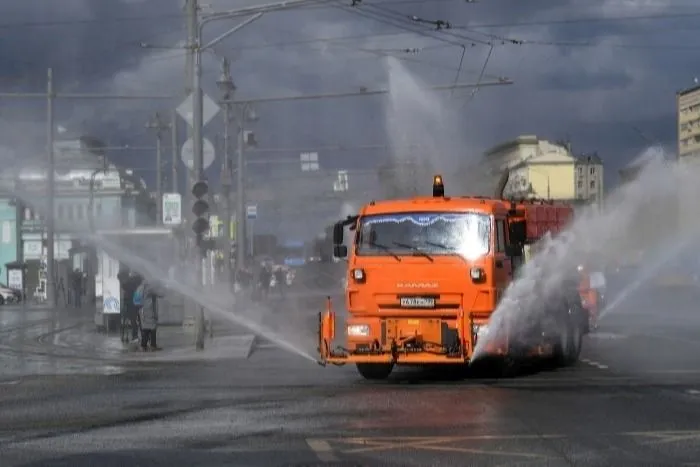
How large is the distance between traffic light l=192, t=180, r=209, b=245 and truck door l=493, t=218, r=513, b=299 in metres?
9.14

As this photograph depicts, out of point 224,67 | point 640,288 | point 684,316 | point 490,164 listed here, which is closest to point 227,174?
point 224,67

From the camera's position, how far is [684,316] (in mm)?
43656

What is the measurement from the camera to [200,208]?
27.9 meters

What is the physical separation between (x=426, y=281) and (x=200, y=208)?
9.39 meters

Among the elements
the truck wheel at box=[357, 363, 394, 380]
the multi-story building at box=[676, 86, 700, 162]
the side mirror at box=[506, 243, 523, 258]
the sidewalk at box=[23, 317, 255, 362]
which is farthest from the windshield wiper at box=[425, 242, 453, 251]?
the multi-story building at box=[676, 86, 700, 162]

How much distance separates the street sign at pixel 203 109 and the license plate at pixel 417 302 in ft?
34.4

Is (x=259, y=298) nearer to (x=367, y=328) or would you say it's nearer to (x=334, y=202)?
(x=334, y=202)

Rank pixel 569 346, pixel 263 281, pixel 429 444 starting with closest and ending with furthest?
pixel 429 444 < pixel 569 346 < pixel 263 281

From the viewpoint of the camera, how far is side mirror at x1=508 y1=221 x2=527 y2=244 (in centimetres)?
2044

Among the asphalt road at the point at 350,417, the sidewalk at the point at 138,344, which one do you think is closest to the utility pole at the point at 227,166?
Answer: the sidewalk at the point at 138,344

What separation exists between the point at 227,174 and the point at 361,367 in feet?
90.1

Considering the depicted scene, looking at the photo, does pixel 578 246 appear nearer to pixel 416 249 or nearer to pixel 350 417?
pixel 416 249

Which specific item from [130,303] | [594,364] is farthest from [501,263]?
[130,303]

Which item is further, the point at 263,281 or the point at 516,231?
the point at 263,281
